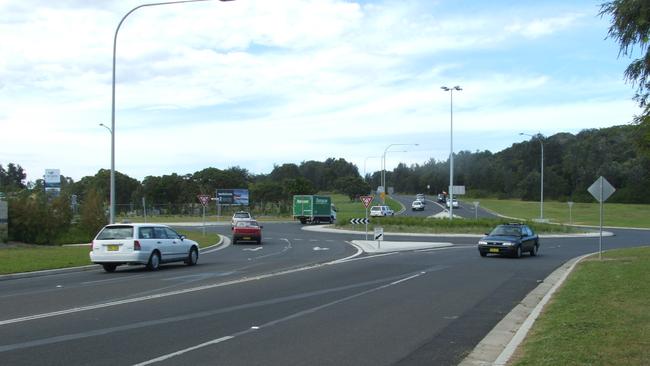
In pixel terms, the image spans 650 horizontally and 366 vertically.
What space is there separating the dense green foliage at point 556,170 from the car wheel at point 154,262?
99.6m

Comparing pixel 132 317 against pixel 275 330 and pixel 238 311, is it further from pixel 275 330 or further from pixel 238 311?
pixel 275 330

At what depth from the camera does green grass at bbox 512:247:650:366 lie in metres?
7.58

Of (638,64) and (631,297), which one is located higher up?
(638,64)

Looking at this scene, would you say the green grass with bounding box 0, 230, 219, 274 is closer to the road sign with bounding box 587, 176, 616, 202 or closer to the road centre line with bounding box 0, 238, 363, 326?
the road centre line with bounding box 0, 238, 363, 326

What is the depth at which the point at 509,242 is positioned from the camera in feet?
90.7

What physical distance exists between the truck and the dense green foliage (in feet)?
195

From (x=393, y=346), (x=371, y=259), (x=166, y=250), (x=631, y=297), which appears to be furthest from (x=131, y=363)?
(x=371, y=259)

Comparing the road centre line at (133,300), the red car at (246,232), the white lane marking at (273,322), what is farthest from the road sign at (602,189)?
the red car at (246,232)

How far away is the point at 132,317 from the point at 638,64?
1014 cm

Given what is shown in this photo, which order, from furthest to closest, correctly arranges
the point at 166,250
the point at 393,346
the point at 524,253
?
the point at 524,253 → the point at 166,250 → the point at 393,346

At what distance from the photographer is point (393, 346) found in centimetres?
908

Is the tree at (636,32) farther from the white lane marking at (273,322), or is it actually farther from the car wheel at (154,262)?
the car wheel at (154,262)

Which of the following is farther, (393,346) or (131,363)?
Answer: (393,346)

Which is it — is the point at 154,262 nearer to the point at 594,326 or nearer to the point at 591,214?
the point at 594,326
